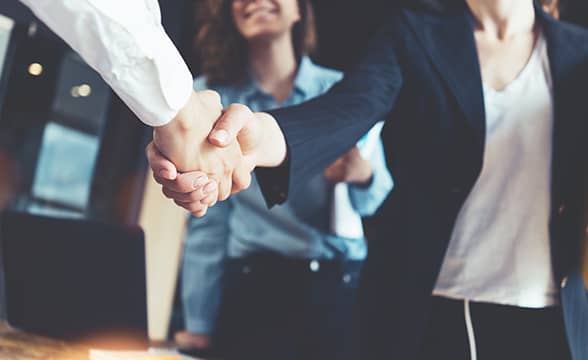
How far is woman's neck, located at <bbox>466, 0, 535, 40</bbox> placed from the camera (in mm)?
1191

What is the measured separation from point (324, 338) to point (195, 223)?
518 mm

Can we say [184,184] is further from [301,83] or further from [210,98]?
[301,83]

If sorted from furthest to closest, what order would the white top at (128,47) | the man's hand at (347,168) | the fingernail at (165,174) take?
the man's hand at (347,168), the fingernail at (165,174), the white top at (128,47)

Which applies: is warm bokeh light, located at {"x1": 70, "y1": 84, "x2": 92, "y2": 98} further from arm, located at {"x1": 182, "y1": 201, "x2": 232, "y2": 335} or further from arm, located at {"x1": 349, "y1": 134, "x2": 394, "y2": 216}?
arm, located at {"x1": 349, "y1": 134, "x2": 394, "y2": 216}

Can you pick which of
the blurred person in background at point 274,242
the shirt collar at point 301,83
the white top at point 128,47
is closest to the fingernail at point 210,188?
the white top at point 128,47

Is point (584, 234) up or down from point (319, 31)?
down

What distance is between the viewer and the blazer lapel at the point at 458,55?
1.09 meters

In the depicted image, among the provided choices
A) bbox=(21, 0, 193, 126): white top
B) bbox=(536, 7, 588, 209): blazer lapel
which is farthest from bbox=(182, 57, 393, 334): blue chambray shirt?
bbox=(21, 0, 193, 126): white top

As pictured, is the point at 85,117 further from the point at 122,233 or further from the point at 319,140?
the point at 319,140

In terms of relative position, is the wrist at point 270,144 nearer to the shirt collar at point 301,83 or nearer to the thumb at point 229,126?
the thumb at point 229,126

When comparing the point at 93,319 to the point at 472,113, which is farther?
the point at 93,319

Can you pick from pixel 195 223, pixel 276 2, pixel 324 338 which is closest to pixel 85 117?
pixel 195 223

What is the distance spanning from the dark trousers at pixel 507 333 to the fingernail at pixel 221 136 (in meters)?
0.54

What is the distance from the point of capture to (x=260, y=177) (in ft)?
3.08
